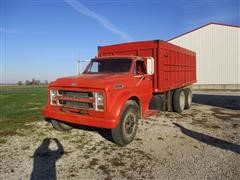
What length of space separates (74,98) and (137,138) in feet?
7.08

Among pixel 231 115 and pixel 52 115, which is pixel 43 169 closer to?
pixel 52 115

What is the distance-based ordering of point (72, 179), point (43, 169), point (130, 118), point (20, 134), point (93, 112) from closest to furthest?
Result: point (72, 179) < point (43, 169) < point (93, 112) < point (130, 118) < point (20, 134)

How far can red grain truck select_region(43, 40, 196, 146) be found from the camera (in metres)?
5.34

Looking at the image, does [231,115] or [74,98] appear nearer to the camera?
[74,98]

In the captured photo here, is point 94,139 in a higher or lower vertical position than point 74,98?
lower

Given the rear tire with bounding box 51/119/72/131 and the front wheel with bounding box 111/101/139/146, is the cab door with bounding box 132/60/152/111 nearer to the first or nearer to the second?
the front wheel with bounding box 111/101/139/146

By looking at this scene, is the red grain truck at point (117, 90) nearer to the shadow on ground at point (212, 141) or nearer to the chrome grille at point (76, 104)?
the chrome grille at point (76, 104)

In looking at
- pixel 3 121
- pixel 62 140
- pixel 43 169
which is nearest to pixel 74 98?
pixel 62 140

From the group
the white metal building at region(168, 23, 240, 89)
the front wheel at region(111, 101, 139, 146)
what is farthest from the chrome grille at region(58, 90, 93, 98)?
the white metal building at region(168, 23, 240, 89)

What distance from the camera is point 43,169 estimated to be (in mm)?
4398

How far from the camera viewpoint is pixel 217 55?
2572 centimetres

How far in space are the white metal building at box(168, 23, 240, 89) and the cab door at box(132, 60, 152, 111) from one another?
21.2m

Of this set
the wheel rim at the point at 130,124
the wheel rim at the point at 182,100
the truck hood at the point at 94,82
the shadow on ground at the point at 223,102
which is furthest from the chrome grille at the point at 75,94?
the shadow on ground at the point at 223,102

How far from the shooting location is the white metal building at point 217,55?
987 inches
